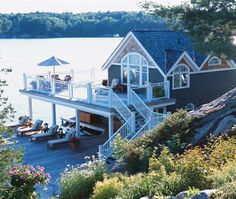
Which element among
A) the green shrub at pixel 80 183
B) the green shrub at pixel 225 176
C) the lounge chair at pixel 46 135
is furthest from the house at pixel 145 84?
the green shrub at pixel 225 176

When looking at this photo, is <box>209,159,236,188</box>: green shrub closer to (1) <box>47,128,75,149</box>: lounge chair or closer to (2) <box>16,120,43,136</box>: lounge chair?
(1) <box>47,128,75,149</box>: lounge chair

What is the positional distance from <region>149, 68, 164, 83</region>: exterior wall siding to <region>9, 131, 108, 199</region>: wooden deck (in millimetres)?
4090

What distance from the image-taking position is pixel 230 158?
821 cm

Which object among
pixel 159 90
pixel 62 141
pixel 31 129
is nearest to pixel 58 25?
pixel 31 129

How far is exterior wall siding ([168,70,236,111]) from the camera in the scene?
73.7 ft

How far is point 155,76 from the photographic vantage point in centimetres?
2195

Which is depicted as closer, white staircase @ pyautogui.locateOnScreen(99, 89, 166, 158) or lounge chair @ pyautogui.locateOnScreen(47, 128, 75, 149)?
white staircase @ pyautogui.locateOnScreen(99, 89, 166, 158)

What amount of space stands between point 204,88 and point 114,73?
Result: 5.10 metres

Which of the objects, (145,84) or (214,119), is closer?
(214,119)

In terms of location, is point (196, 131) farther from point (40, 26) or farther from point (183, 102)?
point (40, 26)

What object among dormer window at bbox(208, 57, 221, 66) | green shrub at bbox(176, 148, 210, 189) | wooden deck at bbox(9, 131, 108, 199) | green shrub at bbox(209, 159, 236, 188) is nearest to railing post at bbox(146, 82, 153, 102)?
wooden deck at bbox(9, 131, 108, 199)

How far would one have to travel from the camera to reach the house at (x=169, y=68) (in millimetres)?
21734

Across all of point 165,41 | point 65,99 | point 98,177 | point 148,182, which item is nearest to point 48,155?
point 65,99

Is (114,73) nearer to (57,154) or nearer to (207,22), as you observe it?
(57,154)
